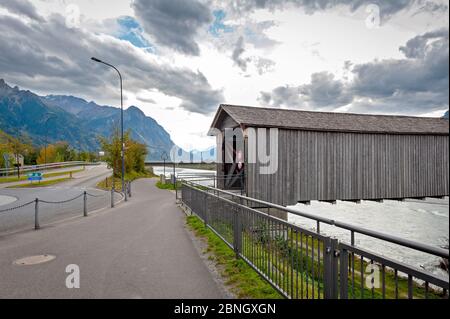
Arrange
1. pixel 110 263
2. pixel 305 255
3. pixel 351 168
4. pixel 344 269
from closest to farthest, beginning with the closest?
pixel 344 269
pixel 305 255
pixel 110 263
pixel 351 168

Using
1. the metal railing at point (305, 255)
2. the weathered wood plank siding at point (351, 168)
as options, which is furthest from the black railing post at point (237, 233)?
the weathered wood plank siding at point (351, 168)

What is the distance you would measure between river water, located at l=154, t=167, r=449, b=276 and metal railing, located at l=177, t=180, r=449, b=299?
30.7 feet

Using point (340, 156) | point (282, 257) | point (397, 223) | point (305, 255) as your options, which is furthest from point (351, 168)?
point (305, 255)

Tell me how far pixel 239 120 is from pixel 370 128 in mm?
8277

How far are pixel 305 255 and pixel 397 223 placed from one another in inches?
718

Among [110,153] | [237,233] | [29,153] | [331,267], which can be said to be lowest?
[237,233]

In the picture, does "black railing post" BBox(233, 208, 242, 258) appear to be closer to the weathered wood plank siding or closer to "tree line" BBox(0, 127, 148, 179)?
the weathered wood plank siding

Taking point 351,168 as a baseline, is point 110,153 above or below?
above

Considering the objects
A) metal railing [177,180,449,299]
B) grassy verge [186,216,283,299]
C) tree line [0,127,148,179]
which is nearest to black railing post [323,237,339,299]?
metal railing [177,180,449,299]

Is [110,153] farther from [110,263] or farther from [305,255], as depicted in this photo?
[305,255]

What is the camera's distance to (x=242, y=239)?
5.24 m

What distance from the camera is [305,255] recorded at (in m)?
3.58

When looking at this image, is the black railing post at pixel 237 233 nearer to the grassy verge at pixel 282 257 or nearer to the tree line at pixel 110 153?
the grassy verge at pixel 282 257
